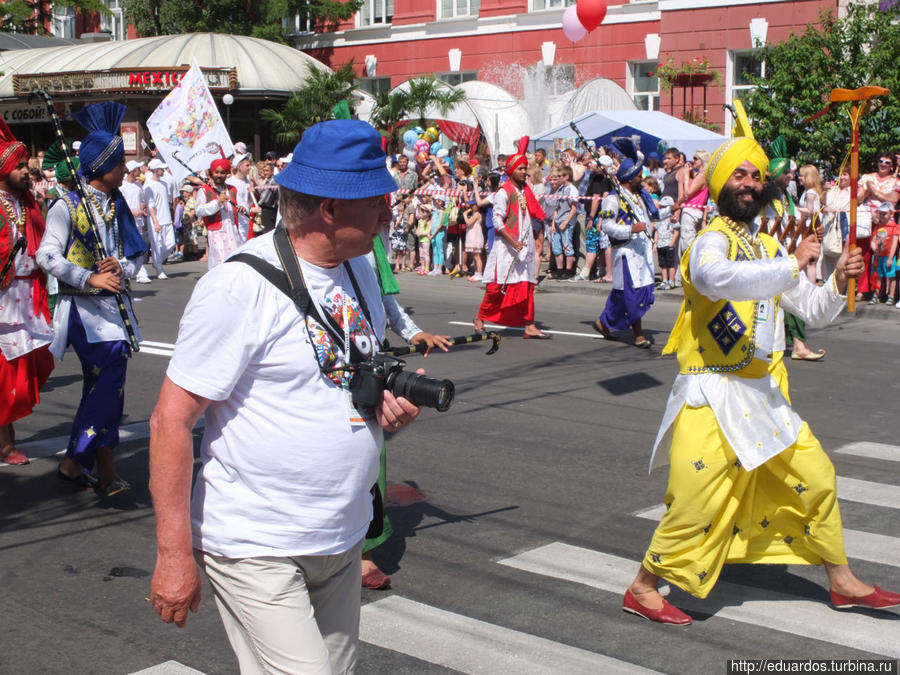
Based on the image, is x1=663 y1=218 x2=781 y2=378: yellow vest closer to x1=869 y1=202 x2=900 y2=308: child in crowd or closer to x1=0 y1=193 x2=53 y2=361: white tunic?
x1=0 y1=193 x2=53 y2=361: white tunic

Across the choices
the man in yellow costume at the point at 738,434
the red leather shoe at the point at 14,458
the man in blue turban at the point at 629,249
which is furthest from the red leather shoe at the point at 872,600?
the man in blue turban at the point at 629,249

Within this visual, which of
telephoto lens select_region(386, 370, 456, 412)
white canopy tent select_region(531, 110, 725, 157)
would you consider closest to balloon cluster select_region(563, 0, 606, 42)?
white canopy tent select_region(531, 110, 725, 157)

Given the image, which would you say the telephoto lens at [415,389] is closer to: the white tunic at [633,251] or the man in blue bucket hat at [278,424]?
the man in blue bucket hat at [278,424]

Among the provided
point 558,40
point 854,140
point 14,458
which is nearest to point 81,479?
point 14,458

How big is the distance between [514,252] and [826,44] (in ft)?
25.2

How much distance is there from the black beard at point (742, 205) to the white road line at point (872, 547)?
184 centimetres

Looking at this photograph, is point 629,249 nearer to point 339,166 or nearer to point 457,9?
point 339,166

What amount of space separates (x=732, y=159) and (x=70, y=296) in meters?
3.81

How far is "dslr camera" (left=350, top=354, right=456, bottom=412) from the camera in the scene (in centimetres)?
287

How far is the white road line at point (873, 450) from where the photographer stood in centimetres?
734

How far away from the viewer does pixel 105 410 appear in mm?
6477

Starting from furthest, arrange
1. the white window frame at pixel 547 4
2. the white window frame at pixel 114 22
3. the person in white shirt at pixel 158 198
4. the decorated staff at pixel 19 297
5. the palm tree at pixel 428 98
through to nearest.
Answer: the white window frame at pixel 114 22, the white window frame at pixel 547 4, the palm tree at pixel 428 98, the person in white shirt at pixel 158 198, the decorated staff at pixel 19 297

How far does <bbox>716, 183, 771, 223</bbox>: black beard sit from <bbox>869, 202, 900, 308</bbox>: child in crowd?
34.3ft

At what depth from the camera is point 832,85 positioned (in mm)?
A: 17016
